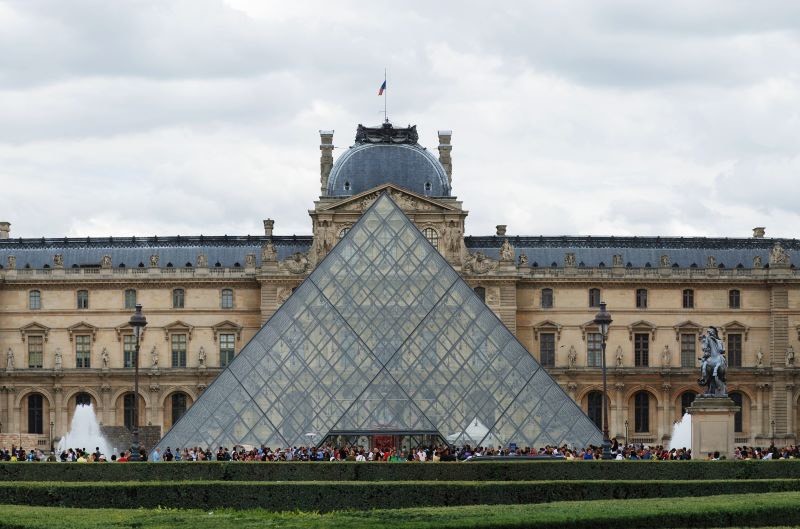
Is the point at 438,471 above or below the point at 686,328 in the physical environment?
below

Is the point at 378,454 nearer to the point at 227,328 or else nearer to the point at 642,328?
the point at 227,328

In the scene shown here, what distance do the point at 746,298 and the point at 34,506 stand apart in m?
49.0

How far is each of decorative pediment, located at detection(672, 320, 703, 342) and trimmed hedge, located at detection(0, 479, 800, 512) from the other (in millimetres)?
42488

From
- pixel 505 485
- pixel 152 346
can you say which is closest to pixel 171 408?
pixel 152 346

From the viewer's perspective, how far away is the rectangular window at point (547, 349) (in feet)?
242

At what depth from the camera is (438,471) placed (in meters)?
34.2

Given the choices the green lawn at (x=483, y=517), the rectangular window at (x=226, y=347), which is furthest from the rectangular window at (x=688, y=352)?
the green lawn at (x=483, y=517)

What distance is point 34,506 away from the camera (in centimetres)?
2953

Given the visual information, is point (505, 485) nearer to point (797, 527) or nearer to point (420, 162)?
point (797, 527)

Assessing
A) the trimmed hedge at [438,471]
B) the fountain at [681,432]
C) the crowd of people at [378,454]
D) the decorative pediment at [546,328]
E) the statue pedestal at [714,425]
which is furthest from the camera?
the decorative pediment at [546,328]

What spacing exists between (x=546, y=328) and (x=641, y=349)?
12.6ft

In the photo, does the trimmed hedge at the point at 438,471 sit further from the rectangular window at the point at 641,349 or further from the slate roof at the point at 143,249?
the slate roof at the point at 143,249

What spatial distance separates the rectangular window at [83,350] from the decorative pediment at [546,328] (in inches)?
687

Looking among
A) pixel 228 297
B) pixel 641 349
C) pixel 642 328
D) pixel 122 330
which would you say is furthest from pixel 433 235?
pixel 122 330
